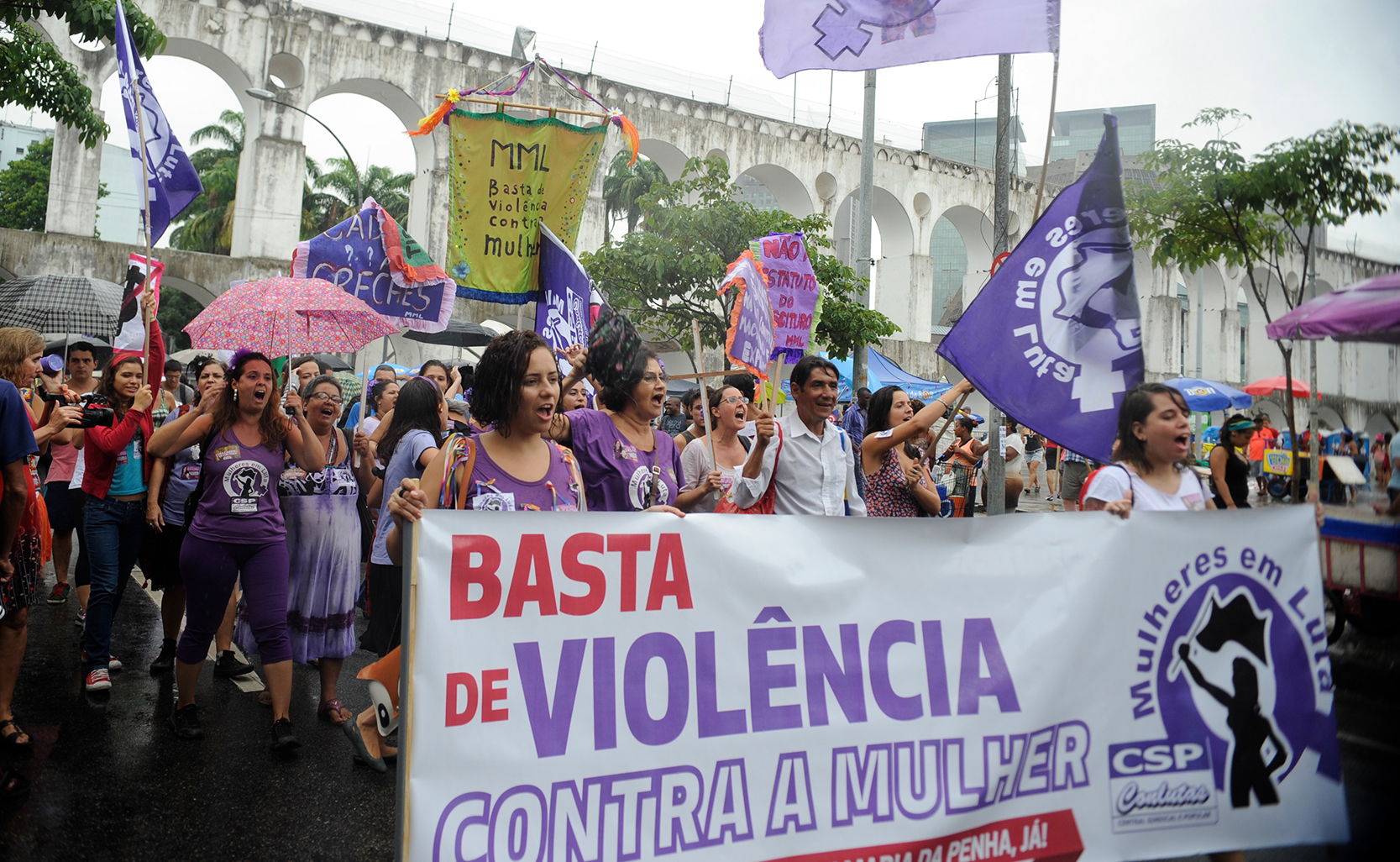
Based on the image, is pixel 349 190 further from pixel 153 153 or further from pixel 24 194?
pixel 153 153

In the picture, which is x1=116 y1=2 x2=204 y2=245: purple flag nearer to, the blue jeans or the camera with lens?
the camera with lens

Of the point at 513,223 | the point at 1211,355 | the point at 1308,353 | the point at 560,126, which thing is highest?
the point at 1211,355

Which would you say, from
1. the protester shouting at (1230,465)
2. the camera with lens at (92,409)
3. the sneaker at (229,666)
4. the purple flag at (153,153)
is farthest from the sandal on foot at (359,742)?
the protester shouting at (1230,465)

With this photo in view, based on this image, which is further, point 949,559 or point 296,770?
point 296,770

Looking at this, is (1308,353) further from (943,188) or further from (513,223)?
(943,188)

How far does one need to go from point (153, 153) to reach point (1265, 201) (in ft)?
19.7

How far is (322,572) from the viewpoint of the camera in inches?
196

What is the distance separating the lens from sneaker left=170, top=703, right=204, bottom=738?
455 centimetres

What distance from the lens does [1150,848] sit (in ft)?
10.0

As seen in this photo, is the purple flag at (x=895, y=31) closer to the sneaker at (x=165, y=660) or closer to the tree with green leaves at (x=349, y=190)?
the sneaker at (x=165, y=660)

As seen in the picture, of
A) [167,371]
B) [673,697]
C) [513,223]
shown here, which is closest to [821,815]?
[673,697]

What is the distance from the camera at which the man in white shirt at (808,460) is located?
4230 mm

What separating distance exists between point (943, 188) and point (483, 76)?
13.8 meters

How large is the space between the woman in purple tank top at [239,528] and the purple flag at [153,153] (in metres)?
1.56
